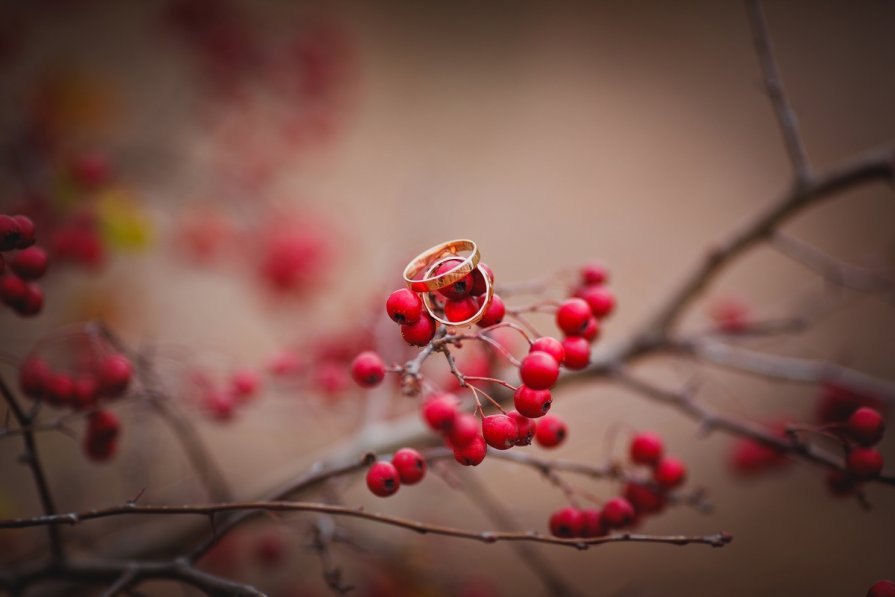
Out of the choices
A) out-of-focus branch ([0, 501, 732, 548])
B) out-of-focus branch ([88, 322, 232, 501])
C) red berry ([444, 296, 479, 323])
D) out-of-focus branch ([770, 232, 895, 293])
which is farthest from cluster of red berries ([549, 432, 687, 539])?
out-of-focus branch ([88, 322, 232, 501])

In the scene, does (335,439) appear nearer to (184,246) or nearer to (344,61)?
(184,246)

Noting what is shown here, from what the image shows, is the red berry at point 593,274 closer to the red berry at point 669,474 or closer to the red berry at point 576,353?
the red berry at point 576,353

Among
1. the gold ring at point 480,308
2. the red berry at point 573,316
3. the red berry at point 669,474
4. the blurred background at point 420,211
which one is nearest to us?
→ the gold ring at point 480,308

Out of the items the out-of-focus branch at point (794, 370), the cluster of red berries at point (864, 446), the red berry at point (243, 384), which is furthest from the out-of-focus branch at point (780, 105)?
the red berry at point (243, 384)

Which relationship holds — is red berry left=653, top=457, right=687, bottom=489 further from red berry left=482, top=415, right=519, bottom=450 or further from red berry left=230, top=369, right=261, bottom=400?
red berry left=230, top=369, right=261, bottom=400

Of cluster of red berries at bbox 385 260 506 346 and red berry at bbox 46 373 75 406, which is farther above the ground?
cluster of red berries at bbox 385 260 506 346

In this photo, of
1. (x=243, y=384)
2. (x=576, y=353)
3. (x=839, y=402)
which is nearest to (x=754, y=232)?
(x=839, y=402)

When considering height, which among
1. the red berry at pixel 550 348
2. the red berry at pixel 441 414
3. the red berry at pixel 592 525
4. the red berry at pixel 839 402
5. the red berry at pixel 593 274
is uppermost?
the red berry at pixel 593 274
